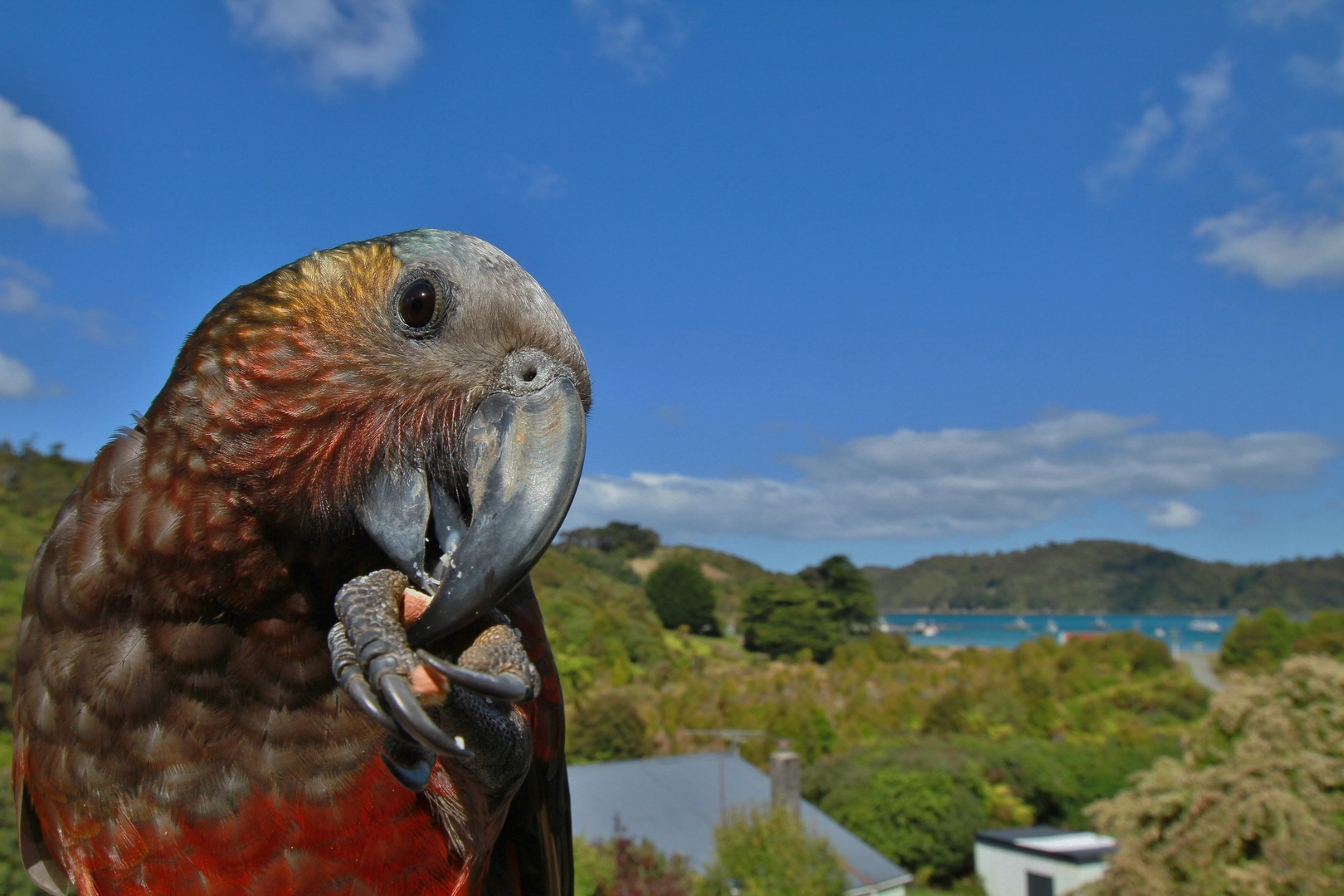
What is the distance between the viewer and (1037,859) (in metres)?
23.2

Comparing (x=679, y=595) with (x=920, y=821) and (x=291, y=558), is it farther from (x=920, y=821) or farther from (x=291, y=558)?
(x=291, y=558)

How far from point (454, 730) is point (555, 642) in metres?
26.9

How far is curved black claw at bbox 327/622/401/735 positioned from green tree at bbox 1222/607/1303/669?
157 ft

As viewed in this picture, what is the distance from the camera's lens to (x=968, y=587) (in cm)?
15300

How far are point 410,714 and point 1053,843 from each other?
2844 cm

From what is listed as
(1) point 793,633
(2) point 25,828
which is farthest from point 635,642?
(2) point 25,828

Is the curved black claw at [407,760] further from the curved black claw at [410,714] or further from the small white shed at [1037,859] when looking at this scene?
the small white shed at [1037,859]

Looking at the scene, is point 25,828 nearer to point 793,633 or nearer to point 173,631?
point 173,631

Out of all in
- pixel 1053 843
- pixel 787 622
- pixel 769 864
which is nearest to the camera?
pixel 769 864

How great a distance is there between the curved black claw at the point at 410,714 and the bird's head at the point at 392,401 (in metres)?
0.36

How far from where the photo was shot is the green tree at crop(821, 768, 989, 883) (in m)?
26.2

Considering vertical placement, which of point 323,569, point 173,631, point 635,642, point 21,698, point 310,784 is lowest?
point 635,642

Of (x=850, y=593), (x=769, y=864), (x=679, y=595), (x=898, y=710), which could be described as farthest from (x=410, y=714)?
(x=850, y=593)

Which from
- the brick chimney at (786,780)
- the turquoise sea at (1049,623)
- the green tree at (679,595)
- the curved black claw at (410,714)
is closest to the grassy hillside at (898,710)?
the brick chimney at (786,780)
